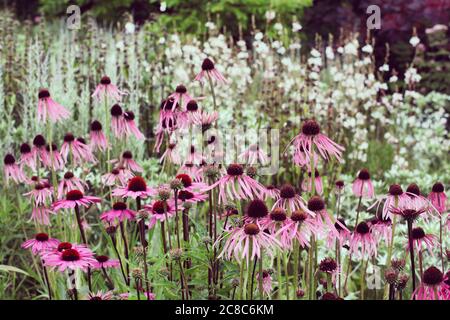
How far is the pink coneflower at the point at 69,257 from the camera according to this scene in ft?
5.31

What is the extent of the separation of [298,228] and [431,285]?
311 mm

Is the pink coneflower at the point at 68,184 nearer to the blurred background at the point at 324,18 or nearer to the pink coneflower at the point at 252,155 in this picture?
the pink coneflower at the point at 252,155

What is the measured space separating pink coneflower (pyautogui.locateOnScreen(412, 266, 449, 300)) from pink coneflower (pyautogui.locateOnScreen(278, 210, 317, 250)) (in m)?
0.26

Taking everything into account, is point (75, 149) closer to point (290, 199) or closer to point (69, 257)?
point (69, 257)

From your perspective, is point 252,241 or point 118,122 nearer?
point 252,241

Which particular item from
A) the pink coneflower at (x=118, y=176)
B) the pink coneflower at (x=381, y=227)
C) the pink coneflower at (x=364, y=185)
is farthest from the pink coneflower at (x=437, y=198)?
the pink coneflower at (x=118, y=176)

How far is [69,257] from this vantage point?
1652 mm

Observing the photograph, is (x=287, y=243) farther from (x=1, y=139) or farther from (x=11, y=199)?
(x=1, y=139)

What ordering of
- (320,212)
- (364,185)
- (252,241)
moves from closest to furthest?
1. (252,241)
2. (320,212)
3. (364,185)

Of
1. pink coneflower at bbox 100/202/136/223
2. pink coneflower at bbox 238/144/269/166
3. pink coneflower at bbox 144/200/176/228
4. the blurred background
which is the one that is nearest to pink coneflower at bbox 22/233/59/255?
pink coneflower at bbox 100/202/136/223

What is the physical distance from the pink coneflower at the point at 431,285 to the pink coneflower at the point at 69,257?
740mm

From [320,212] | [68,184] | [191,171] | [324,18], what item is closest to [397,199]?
[320,212]
